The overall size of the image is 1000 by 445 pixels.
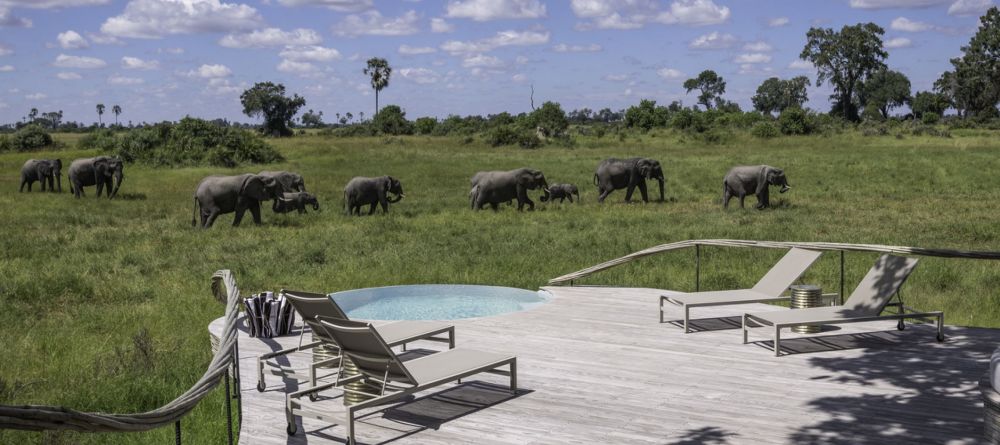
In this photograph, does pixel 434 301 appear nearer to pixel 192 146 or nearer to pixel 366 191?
pixel 366 191

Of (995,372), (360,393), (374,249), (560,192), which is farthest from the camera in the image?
(560,192)

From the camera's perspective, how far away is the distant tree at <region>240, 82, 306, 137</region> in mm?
96188

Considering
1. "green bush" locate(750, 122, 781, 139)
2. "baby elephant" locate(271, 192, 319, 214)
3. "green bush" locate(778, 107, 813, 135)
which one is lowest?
"baby elephant" locate(271, 192, 319, 214)

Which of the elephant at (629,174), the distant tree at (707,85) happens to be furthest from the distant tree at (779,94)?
the elephant at (629,174)

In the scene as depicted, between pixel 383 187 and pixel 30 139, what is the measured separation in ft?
156

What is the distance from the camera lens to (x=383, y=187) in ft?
90.3

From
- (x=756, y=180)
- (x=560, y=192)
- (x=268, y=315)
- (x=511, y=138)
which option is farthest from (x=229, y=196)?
(x=511, y=138)

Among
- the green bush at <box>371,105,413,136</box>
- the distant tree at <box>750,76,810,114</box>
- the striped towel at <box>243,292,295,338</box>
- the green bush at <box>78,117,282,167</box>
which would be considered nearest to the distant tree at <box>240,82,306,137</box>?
the green bush at <box>371,105,413,136</box>

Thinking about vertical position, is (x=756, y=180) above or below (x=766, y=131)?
below

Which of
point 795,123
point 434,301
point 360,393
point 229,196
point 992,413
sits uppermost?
point 795,123

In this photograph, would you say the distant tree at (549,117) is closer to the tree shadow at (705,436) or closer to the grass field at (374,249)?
the grass field at (374,249)

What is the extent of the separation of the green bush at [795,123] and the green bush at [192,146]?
34378 millimetres

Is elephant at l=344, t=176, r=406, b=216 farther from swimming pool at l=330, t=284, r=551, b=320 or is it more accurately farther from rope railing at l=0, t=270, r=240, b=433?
rope railing at l=0, t=270, r=240, b=433

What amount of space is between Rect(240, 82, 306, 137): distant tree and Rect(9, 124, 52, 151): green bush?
3118 centimetres
